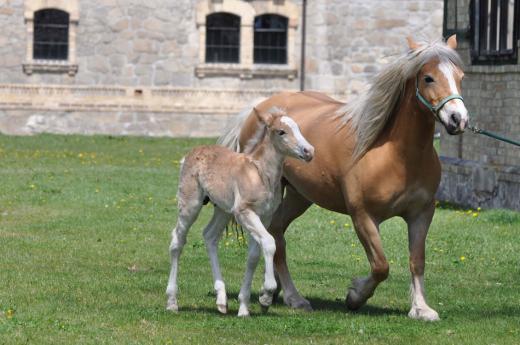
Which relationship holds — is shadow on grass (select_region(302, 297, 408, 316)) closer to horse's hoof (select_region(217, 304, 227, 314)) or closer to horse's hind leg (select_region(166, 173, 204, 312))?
horse's hoof (select_region(217, 304, 227, 314))

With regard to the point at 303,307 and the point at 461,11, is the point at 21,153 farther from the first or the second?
the point at 303,307

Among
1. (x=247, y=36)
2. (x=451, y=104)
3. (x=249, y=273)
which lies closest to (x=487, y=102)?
(x=451, y=104)

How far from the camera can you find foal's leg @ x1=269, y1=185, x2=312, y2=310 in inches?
441

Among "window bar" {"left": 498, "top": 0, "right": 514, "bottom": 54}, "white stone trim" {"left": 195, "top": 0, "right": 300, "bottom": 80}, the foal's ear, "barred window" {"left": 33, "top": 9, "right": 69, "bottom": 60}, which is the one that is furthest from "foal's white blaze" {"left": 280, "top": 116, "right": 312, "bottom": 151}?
"barred window" {"left": 33, "top": 9, "right": 69, "bottom": 60}

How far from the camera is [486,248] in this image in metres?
15.0

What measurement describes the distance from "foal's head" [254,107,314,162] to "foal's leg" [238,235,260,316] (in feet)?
2.64

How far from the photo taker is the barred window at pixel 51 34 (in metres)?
36.8

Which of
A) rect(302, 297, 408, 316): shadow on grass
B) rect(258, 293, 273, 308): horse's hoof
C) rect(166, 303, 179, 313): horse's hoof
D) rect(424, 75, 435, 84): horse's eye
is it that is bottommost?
rect(302, 297, 408, 316): shadow on grass

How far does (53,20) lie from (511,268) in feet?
84.0

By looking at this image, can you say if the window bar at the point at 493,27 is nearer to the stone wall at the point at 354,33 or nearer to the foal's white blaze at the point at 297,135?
the foal's white blaze at the point at 297,135

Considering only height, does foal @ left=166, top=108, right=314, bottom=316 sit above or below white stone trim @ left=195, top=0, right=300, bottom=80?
below

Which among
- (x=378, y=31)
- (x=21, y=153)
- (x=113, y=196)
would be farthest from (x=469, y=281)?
(x=378, y=31)

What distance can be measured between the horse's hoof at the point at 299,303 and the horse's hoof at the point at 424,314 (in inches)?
38.4

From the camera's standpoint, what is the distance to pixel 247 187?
33.1 feet
